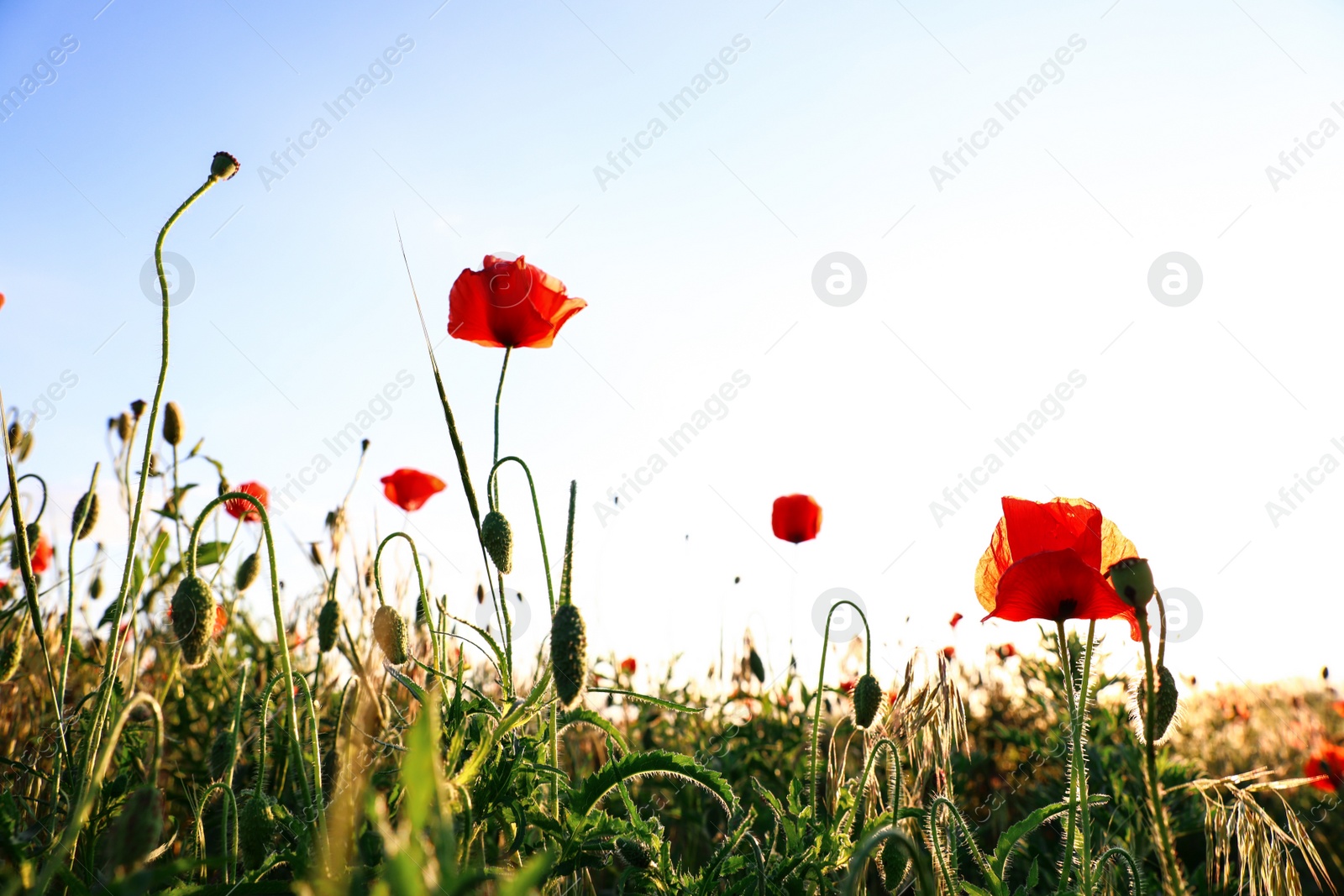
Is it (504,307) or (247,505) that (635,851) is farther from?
(247,505)

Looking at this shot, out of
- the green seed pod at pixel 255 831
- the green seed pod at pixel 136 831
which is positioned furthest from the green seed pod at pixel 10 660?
the green seed pod at pixel 136 831

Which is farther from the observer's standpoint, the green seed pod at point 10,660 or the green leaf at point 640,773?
the green seed pod at point 10,660

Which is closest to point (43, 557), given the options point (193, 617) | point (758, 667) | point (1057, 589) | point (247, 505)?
point (247, 505)

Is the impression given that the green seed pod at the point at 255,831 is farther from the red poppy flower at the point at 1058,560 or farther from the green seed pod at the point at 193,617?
the red poppy flower at the point at 1058,560

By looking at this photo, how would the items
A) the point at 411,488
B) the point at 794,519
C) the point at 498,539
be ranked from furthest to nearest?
the point at 794,519, the point at 411,488, the point at 498,539

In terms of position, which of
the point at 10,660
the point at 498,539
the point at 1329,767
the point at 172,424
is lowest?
the point at 10,660

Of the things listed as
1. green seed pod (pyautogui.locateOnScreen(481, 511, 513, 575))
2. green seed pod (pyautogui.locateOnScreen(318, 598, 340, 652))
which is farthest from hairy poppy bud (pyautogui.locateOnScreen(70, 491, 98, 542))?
green seed pod (pyautogui.locateOnScreen(481, 511, 513, 575))
